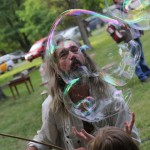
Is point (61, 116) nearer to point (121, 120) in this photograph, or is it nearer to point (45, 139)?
point (45, 139)

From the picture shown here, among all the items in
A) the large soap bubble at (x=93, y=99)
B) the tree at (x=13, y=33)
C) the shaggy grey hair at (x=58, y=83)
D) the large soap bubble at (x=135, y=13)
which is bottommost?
the tree at (x=13, y=33)

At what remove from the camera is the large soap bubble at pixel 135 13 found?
419 centimetres

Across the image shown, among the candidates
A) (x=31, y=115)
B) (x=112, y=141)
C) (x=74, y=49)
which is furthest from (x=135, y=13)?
(x=31, y=115)

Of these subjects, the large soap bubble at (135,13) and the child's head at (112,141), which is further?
the large soap bubble at (135,13)

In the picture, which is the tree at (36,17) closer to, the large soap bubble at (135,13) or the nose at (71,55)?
the large soap bubble at (135,13)

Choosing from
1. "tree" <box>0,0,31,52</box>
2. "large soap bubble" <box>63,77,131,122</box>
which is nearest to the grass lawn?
"large soap bubble" <box>63,77,131,122</box>

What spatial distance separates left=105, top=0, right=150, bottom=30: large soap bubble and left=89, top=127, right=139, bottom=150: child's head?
7.44ft

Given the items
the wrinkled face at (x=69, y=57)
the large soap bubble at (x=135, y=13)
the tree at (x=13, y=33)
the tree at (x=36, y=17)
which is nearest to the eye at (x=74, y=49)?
the wrinkled face at (x=69, y=57)

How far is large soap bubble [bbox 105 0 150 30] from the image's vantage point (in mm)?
4191

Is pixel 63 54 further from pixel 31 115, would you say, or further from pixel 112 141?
pixel 31 115

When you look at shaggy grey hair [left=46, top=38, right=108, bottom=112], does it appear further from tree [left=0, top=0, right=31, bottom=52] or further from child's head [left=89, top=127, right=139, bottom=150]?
tree [left=0, top=0, right=31, bottom=52]

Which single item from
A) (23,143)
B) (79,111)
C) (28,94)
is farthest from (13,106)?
(79,111)

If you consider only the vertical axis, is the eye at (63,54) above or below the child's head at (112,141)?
above

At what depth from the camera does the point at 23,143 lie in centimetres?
735
